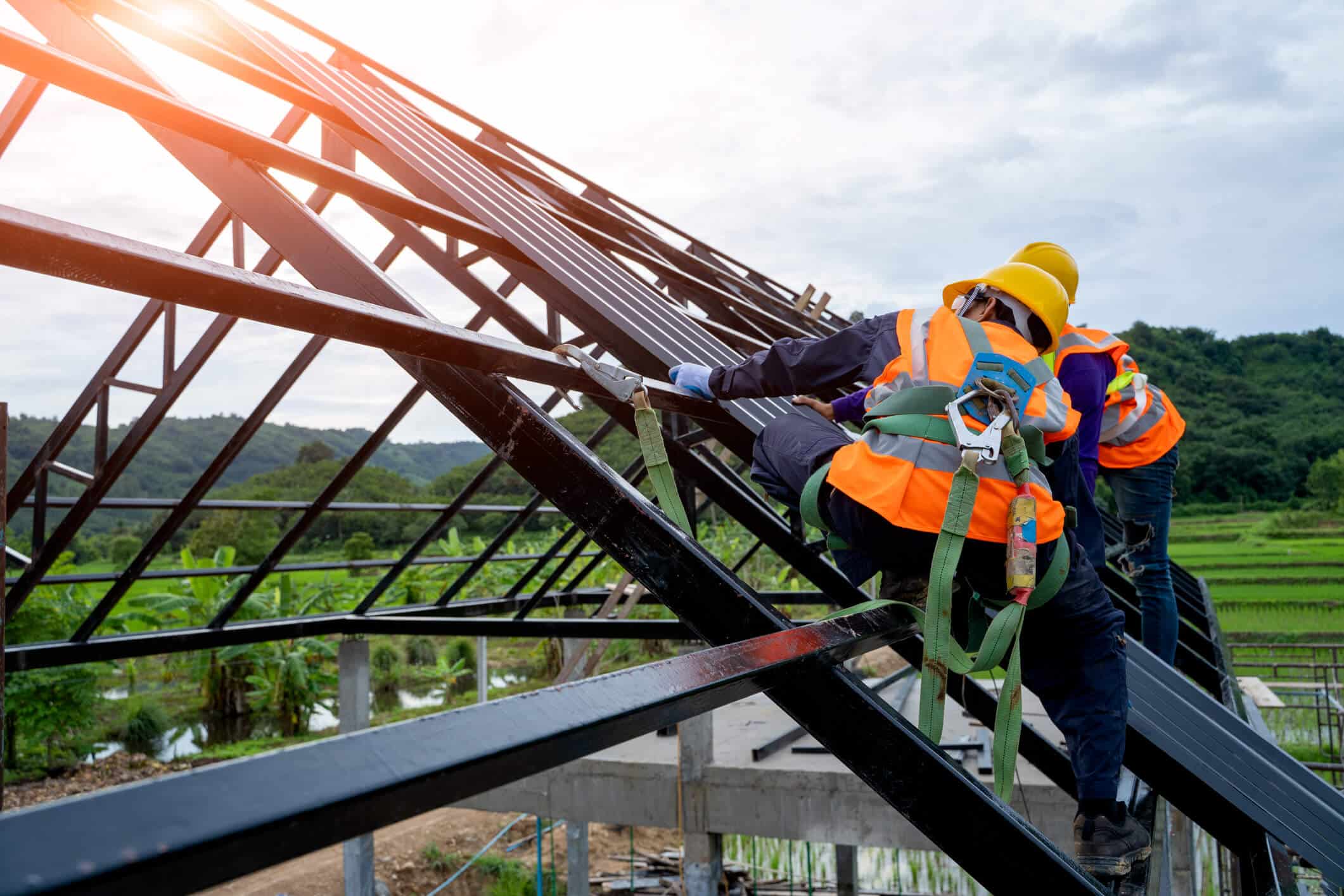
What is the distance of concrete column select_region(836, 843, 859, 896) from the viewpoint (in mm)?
13617

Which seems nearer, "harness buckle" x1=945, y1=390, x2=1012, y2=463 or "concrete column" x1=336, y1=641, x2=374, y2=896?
"harness buckle" x1=945, y1=390, x2=1012, y2=463

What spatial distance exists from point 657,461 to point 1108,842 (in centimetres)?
150

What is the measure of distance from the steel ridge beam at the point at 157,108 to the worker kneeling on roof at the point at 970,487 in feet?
4.01

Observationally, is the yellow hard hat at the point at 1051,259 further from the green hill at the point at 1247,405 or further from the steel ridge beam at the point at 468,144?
the green hill at the point at 1247,405

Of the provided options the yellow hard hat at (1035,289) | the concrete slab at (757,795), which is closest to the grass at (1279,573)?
the concrete slab at (757,795)

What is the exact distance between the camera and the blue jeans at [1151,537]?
15.8 feet

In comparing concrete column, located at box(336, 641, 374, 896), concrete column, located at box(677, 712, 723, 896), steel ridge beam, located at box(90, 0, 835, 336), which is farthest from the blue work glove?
concrete column, located at box(677, 712, 723, 896)

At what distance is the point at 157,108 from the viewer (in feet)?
7.63

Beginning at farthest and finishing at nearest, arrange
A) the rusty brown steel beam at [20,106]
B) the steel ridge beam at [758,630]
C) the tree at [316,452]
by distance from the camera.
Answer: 1. the tree at [316,452]
2. the rusty brown steel beam at [20,106]
3. the steel ridge beam at [758,630]

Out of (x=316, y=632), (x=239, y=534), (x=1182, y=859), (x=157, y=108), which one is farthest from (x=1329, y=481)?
(x=157, y=108)

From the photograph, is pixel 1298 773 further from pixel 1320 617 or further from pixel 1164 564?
pixel 1320 617

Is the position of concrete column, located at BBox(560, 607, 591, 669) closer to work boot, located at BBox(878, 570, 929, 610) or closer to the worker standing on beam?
the worker standing on beam

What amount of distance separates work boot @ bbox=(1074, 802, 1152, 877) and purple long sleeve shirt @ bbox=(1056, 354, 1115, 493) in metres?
1.20

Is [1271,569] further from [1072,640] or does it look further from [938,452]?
[938,452]
